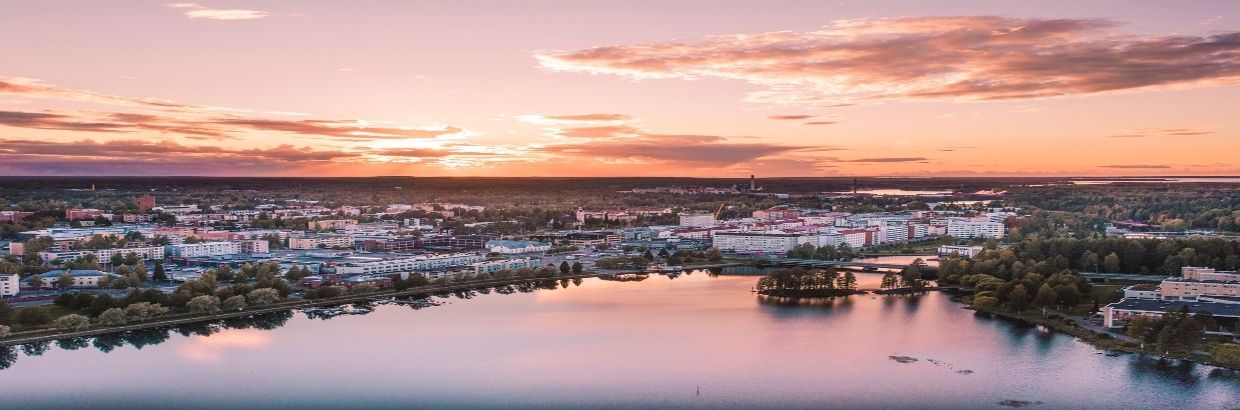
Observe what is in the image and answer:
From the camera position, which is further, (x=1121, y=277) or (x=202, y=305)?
(x=1121, y=277)

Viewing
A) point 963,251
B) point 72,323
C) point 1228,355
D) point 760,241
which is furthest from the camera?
point 760,241

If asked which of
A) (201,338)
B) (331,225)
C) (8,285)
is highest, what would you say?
(331,225)

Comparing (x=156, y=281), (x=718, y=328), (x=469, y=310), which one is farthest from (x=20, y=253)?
(x=718, y=328)

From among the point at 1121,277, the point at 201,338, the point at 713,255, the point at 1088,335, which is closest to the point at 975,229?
the point at 713,255

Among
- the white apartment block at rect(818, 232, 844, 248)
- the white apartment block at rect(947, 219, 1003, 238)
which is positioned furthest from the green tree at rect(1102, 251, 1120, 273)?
the white apartment block at rect(947, 219, 1003, 238)

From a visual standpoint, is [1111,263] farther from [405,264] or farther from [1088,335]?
[405,264]

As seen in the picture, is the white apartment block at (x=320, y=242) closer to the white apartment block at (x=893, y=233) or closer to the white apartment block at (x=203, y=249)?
the white apartment block at (x=203, y=249)
